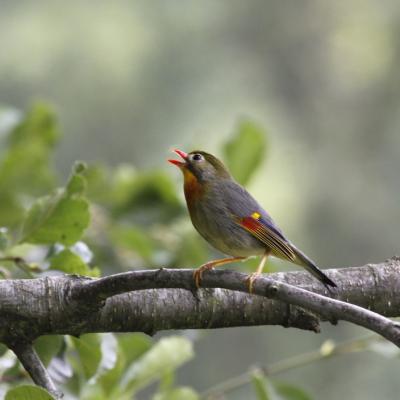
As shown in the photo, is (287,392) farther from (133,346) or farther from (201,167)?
(201,167)

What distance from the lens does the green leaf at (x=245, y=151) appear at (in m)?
4.02

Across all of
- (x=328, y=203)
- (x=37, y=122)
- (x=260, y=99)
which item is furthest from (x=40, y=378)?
(x=260, y=99)

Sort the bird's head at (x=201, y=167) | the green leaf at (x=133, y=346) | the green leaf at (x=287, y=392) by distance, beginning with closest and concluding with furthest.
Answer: the green leaf at (x=287, y=392)
the green leaf at (x=133, y=346)
the bird's head at (x=201, y=167)

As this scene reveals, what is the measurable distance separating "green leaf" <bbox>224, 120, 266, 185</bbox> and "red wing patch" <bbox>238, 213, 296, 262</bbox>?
2.41 ft

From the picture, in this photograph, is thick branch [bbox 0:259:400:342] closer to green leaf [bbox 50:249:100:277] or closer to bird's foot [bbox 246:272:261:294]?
bird's foot [bbox 246:272:261:294]

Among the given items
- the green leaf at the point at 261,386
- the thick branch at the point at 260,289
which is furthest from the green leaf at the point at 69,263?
the green leaf at the point at 261,386

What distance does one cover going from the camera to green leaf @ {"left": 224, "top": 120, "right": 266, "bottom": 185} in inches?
158

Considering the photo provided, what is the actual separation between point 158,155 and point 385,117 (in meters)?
3.23

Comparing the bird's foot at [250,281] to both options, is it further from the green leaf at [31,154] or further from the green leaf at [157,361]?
the green leaf at [31,154]

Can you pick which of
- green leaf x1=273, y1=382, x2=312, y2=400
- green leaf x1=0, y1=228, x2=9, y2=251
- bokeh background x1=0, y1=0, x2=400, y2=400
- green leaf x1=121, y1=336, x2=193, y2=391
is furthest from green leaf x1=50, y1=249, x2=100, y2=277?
bokeh background x1=0, y1=0, x2=400, y2=400

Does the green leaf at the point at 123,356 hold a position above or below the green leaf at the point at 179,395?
above

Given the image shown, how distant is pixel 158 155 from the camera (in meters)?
9.96

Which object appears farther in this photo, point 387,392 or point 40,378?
point 387,392

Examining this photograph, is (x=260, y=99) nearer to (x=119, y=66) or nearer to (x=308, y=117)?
(x=308, y=117)
